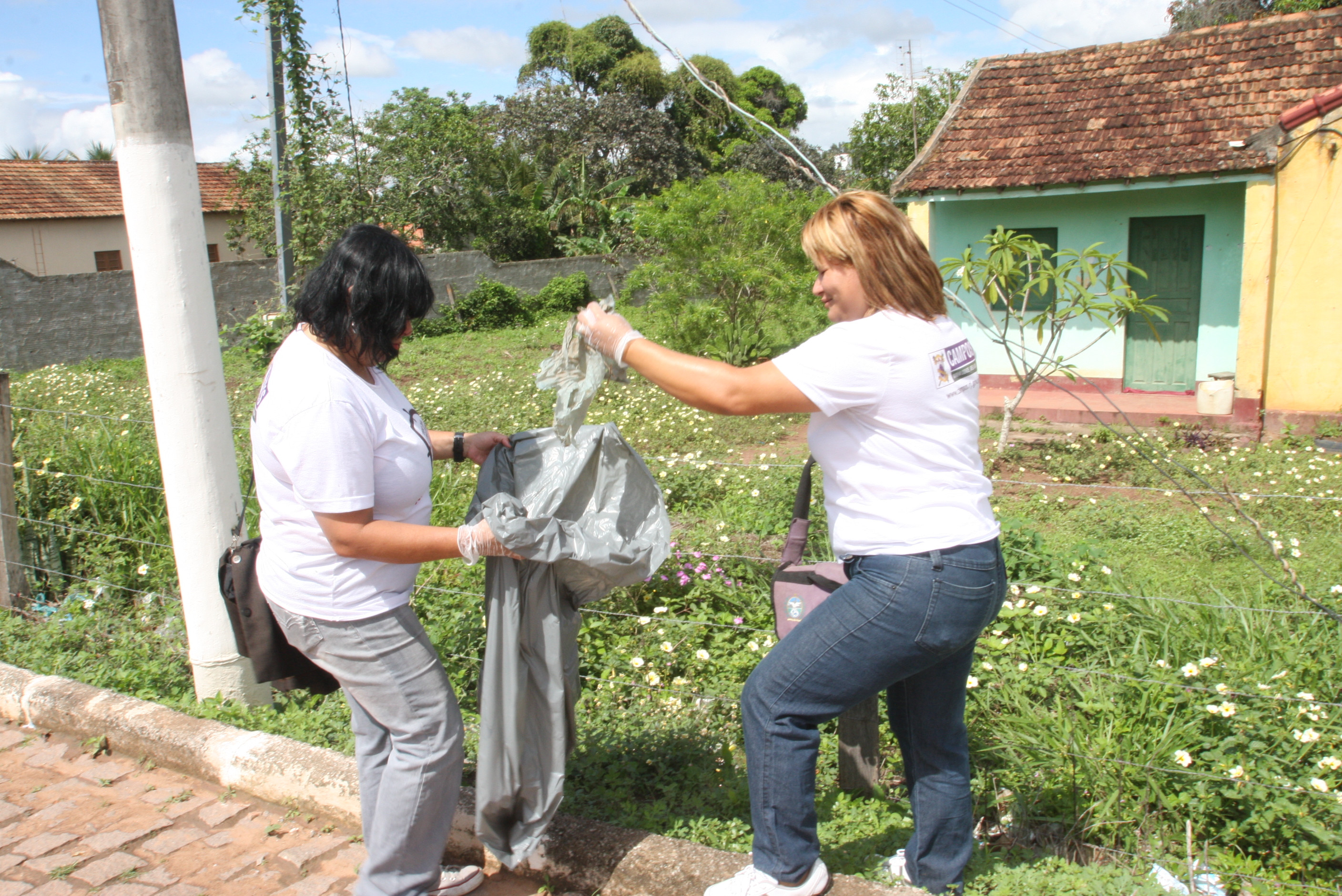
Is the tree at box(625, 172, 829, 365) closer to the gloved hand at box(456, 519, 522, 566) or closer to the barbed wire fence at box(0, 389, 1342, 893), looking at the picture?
the barbed wire fence at box(0, 389, 1342, 893)

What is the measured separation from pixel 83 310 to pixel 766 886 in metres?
17.5

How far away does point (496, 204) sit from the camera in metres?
24.2

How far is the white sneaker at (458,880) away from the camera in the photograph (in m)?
2.56

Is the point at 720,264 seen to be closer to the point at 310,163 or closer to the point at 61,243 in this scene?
the point at 310,163

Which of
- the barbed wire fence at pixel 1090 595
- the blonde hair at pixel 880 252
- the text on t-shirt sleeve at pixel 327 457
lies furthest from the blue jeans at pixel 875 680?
the text on t-shirt sleeve at pixel 327 457

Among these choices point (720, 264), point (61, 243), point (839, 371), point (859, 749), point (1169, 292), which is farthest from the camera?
point (61, 243)

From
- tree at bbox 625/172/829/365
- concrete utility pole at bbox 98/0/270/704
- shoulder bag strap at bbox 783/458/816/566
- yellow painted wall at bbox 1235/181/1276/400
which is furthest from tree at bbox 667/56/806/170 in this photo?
shoulder bag strap at bbox 783/458/816/566

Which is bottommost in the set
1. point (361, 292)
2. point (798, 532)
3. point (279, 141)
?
point (798, 532)

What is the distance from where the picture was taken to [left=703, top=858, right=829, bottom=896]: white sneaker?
2199 millimetres

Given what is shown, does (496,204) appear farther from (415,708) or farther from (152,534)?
(415,708)

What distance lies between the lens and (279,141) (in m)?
9.48

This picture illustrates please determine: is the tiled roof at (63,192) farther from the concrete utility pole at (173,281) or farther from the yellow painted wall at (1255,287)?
the concrete utility pole at (173,281)

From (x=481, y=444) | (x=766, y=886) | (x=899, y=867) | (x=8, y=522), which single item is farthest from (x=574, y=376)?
(x=8, y=522)

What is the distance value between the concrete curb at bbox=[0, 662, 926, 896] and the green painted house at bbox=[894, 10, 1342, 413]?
30.2ft
